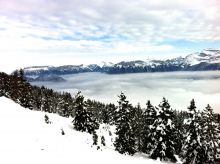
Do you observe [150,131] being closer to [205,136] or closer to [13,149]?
[205,136]

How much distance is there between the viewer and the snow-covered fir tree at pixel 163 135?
166ft

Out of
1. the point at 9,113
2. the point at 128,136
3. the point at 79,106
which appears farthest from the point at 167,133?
the point at 9,113

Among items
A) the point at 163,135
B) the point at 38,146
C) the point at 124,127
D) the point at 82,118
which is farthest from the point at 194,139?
the point at 38,146

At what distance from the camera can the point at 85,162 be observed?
2444 centimetres

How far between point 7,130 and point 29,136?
87.5 inches

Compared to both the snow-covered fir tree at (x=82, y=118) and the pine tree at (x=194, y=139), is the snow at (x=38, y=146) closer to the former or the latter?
the snow-covered fir tree at (x=82, y=118)

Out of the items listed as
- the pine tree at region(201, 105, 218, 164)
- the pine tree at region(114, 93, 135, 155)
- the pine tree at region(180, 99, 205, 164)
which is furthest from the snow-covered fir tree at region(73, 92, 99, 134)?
the pine tree at region(201, 105, 218, 164)

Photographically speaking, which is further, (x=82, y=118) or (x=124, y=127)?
(x=124, y=127)

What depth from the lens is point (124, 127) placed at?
2088 inches

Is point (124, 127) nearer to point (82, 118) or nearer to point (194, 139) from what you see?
point (82, 118)

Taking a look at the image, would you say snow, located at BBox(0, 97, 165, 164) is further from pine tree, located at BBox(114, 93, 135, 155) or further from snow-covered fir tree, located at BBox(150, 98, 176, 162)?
snow-covered fir tree, located at BBox(150, 98, 176, 162)

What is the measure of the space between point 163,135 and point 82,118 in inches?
546

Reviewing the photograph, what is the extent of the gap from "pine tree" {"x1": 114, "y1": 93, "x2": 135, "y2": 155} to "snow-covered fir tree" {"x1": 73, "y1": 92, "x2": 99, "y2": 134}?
15.3 feet

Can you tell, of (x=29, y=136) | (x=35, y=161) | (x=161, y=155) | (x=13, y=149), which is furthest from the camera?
(x=161, y=155)
